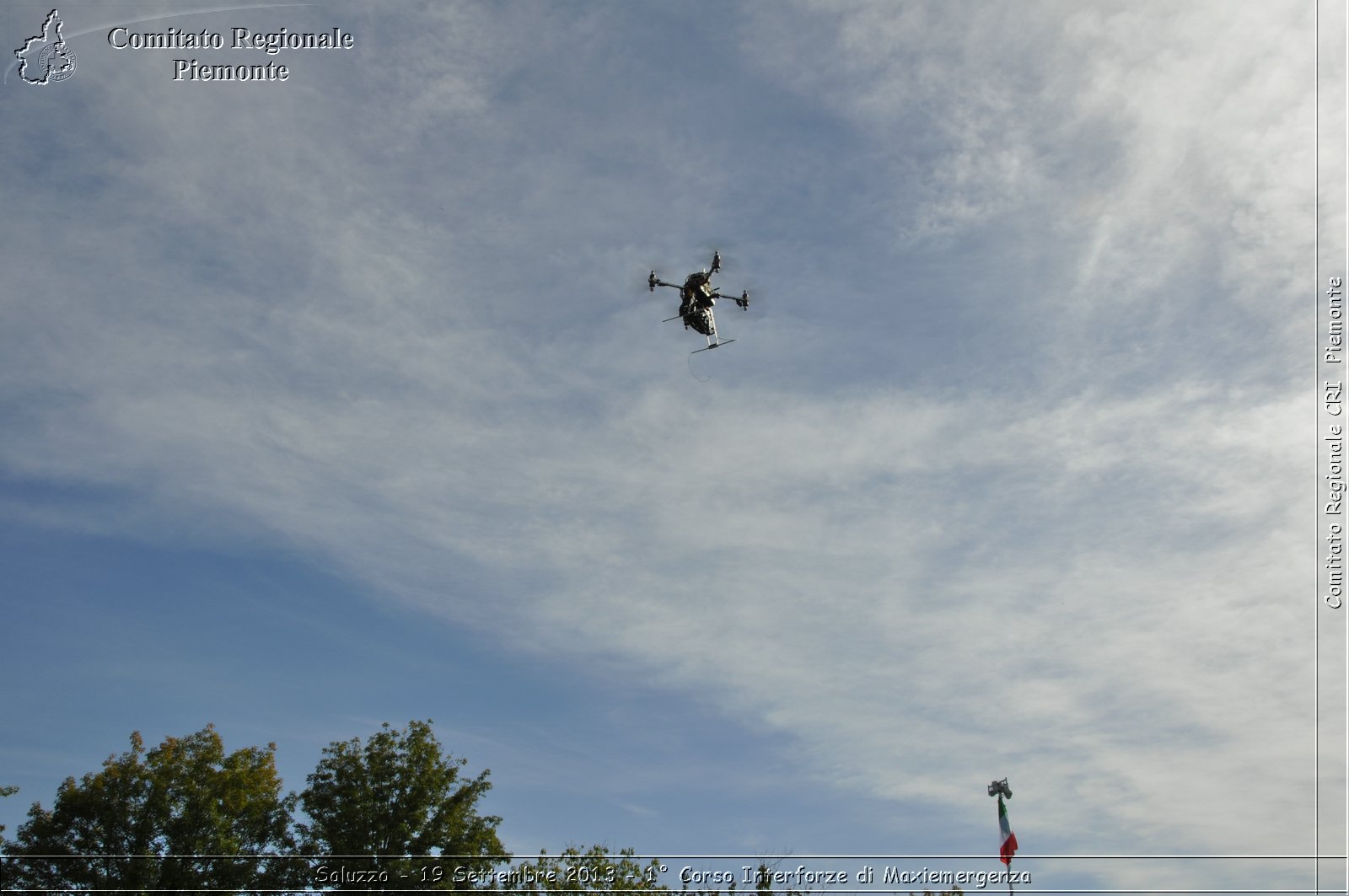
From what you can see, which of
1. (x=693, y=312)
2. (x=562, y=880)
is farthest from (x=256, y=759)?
(x=693, y=312)

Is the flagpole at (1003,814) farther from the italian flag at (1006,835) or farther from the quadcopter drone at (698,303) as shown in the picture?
the quadcopter drone at (698,303)

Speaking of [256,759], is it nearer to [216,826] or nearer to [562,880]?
[216,826]

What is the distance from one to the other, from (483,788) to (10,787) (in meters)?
19.0

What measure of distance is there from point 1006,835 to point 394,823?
88.7 ft

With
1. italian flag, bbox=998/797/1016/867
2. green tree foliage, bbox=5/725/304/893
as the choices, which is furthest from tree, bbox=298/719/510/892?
italian flag, bbox=998/797/1016/867

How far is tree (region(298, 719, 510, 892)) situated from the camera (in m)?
45.1

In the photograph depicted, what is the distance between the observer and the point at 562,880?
48406mm

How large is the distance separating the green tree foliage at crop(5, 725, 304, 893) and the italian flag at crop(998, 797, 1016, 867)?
30.7 meters

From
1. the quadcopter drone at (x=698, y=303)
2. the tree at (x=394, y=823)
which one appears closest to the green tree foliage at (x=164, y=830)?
the tree at (x=394, y=823)

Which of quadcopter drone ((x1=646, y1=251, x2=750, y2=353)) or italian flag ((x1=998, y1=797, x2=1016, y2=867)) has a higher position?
quadcopter drone ((x1=646, y1=251, x2=750, y2=353))

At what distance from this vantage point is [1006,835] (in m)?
47.2

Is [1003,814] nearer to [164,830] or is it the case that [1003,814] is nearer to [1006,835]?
[1006,835]

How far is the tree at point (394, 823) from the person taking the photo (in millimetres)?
45125

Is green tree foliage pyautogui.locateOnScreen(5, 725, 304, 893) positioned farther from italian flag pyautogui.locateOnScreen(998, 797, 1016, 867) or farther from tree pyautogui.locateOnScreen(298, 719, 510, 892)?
italian flag pyautogui.locateOnScreen(998, 797, 1016, 867)
